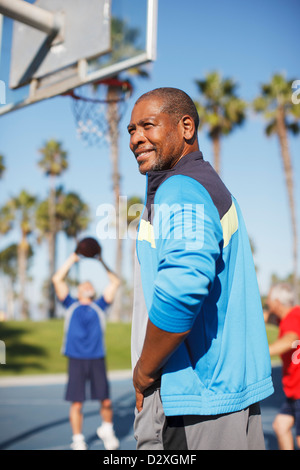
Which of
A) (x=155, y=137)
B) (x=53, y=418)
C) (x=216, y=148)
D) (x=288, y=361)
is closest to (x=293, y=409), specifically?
(x=288, y=361)

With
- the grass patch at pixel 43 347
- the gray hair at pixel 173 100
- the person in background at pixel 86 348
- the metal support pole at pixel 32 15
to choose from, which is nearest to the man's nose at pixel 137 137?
the gray hair at pixel 173 100

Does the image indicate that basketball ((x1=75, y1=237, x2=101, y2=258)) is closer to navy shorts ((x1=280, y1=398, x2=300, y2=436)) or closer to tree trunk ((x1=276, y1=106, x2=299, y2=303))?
navy shorts ((x1=280, y1=398, x2=300, y2=436))

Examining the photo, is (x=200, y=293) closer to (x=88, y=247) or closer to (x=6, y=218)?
(x=88, y=247)

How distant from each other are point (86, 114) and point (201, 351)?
484cm

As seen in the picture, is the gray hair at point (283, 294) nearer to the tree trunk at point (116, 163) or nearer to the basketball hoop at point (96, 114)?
the tree trunk at point (116, 163)

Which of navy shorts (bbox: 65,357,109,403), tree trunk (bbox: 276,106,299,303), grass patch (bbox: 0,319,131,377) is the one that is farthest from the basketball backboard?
tree trunk (bbox: 276,106,299,303)

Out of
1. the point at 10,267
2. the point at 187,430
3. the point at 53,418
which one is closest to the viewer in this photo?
the point at 187,430

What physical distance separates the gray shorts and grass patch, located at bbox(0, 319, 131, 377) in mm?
15801

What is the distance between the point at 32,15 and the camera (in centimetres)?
381

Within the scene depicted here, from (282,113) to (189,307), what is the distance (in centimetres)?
2446
